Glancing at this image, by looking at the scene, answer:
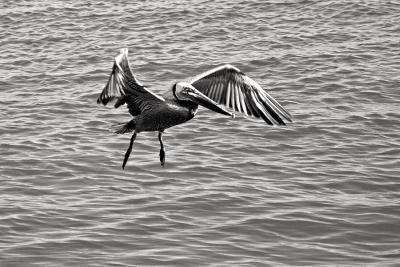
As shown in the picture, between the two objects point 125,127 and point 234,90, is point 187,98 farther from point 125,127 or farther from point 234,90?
point 125,127

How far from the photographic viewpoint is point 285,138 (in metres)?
14.8

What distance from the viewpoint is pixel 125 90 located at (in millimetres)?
8703

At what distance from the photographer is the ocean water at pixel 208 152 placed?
11.1m

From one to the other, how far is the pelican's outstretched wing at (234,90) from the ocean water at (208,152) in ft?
8.45

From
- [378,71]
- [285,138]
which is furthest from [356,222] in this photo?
[378,71]

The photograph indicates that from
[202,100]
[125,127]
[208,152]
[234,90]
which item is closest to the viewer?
[202,100]

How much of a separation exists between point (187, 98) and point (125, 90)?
28.2 inches

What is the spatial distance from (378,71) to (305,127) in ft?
12.8

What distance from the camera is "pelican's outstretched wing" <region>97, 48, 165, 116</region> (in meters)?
8.43

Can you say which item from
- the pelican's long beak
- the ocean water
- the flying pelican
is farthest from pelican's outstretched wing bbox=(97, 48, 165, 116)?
the ocean water

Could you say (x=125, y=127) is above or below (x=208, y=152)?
above

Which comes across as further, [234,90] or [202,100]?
[234,90]

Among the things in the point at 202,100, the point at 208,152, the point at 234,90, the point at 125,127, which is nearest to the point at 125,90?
the point at 125,127

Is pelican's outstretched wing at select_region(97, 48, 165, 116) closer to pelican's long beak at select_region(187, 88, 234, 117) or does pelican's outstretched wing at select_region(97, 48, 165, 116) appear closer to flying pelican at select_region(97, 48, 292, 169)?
flying pelican at select_region(97, 48, 292, 169)
